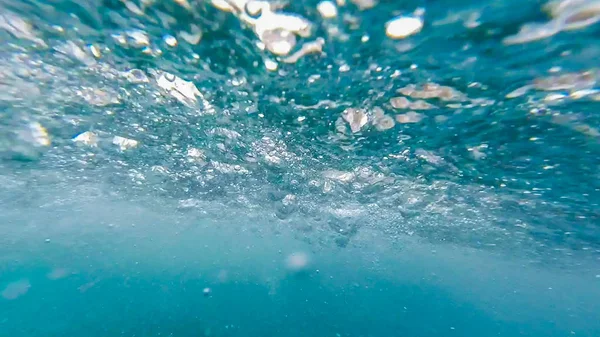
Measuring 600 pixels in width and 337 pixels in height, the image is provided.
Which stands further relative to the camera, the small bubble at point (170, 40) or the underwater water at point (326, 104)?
the small bubble at point (170, 40)

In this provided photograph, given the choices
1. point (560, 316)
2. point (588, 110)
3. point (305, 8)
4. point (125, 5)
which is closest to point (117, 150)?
point (125, 5)

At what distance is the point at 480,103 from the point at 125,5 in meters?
9.42

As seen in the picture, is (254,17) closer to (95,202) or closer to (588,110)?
(588,110)

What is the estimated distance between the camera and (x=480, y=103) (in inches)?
324

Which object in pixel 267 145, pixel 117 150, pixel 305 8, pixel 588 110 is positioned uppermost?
pixel 588 110

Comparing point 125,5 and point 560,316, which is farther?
point 560,316

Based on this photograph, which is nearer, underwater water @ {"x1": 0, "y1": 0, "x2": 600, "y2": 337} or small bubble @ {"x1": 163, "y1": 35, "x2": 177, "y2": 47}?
underwater water @ {"x1": 0, "y1": 0, "x2": 600, "y2": 337}

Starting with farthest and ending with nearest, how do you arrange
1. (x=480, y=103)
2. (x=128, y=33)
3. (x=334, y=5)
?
(x=480, y=103) → (x=128, y=33) → (x=334, y=5)

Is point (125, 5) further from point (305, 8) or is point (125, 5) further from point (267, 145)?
point (267, 145)

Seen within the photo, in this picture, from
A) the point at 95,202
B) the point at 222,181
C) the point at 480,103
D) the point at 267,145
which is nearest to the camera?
the point at 480,103

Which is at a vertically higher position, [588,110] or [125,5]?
[588,110]

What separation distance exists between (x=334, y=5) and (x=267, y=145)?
9.42m

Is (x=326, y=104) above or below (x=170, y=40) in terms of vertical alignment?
above

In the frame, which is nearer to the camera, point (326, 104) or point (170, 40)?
point (170, 40)
